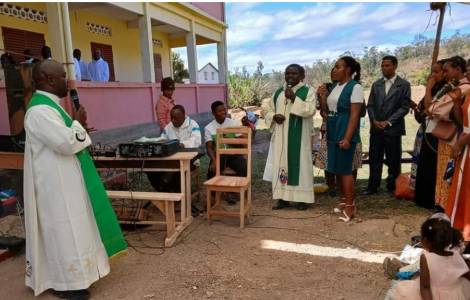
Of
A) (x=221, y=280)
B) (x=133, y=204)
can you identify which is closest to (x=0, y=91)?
(x=133, y=204)

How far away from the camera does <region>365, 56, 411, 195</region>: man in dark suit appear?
511 cm

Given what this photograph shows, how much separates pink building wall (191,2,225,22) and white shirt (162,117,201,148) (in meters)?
8.26

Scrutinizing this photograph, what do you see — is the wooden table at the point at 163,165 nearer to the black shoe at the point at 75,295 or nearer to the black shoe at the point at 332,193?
the black shoe at the point at 75,295

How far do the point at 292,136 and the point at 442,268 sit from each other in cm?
275

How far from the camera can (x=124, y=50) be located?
12.7m

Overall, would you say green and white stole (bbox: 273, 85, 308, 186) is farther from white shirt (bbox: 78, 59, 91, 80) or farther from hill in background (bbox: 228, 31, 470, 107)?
hill in background (bbox: 228, 31, 470, 107)

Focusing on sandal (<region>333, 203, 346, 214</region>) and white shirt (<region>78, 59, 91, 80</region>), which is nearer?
sandal (<region>333, 203, 346, 214</region>)

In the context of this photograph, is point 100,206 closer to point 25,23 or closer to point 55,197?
point 55,197

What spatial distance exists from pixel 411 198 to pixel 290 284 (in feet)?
9.17

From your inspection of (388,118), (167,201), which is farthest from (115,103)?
(388,118)

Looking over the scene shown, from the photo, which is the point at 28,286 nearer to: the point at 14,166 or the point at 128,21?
the point at 14,166

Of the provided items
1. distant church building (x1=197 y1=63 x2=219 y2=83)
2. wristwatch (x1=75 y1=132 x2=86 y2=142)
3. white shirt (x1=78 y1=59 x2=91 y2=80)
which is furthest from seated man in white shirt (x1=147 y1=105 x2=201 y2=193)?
distant church building (x1=197 y1=63 x2=219 y2=83)

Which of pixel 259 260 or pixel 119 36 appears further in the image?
pixel 119 36

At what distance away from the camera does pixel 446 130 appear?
12.7 ft
